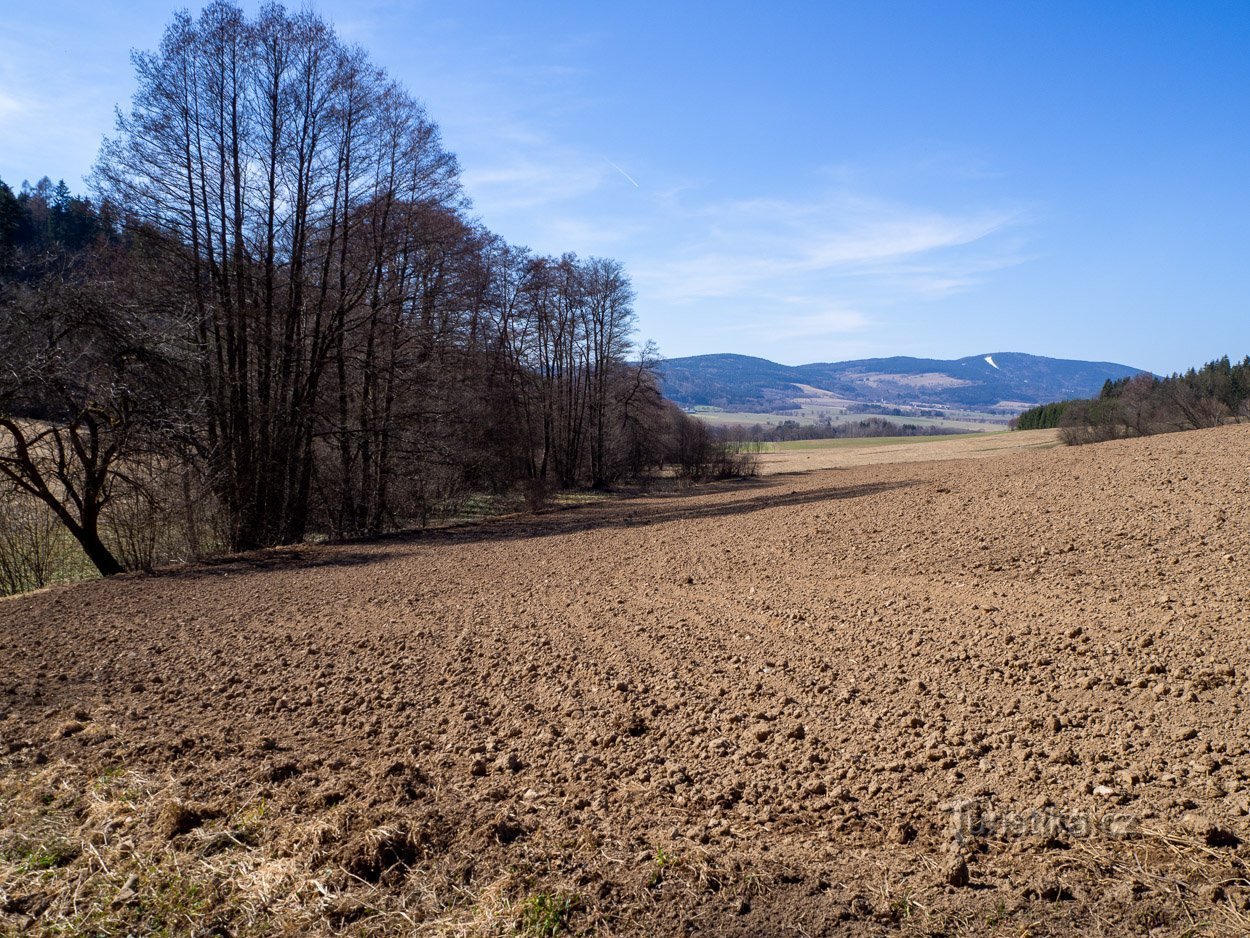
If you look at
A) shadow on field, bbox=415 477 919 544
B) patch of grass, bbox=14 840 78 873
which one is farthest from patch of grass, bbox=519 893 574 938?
shadow on field, bbox=415 477 919 544

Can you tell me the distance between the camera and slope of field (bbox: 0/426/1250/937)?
317 centimetres

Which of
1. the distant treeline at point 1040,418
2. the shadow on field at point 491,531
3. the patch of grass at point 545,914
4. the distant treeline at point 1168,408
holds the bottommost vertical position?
the patch of grass at point 545,914

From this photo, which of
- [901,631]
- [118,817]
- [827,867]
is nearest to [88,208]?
[118,817]

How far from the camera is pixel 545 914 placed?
3074 mm

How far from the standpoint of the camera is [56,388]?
1150 cm

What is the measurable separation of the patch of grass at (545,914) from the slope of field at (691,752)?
2 centimetres

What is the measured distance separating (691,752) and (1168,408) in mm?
28633

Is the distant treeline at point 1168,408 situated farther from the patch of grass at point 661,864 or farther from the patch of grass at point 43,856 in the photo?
the patch of grass at point 43,856

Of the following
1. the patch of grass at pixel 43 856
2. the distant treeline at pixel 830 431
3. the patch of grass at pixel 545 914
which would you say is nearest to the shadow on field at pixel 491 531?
the patch of grass at pixel 43 856

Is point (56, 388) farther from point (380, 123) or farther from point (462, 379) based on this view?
point (462, 379)

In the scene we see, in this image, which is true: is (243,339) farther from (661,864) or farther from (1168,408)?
(1168,408)

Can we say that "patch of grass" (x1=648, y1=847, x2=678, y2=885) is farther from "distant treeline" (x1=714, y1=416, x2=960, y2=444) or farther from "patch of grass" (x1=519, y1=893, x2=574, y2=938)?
"distant treeline" (x1=714, y1=416, x2=960, y2=444)

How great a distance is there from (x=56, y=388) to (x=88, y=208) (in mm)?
5290

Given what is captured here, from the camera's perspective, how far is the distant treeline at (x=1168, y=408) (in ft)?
77.4
